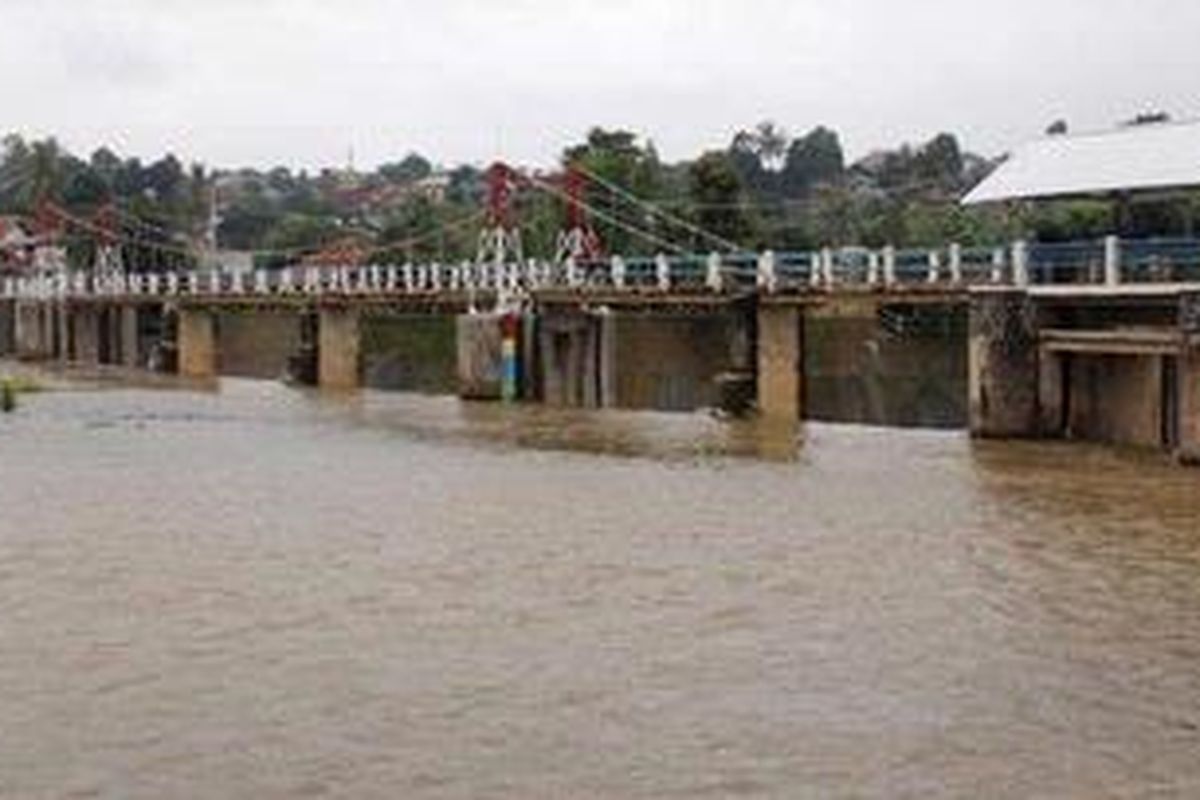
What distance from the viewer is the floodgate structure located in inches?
1714

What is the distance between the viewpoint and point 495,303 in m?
66.2

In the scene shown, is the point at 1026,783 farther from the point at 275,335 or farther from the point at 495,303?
the point at 275,335

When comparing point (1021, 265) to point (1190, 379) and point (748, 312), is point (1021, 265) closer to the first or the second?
point (1190, 379)

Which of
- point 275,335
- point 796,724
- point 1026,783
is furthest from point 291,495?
point 275,335

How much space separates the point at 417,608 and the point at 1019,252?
24419 millimetres

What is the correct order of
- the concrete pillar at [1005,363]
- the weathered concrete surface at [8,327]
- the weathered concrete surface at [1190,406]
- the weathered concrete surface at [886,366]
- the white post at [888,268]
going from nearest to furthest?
1. the weathered concrete surface at [1190,406]
2. the concrete pillar at [1005,363]
3. the white post at [888,268]
4. the weathered concrete surface at [886,366]
5. the weathered concrete surface at [8,327]

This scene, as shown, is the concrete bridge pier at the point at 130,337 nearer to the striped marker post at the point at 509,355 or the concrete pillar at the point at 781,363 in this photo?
the striped marker post at the point at 509,355

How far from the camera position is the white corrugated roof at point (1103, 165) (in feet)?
145

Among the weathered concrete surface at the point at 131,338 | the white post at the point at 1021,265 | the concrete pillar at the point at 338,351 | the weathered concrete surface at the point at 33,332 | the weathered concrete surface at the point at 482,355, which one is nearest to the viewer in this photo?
the white post at the point at 1021,265

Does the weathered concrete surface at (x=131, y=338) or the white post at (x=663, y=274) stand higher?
the white post at (x=663, y=274)

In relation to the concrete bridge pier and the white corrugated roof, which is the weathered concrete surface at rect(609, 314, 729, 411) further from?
the white corrugated roof

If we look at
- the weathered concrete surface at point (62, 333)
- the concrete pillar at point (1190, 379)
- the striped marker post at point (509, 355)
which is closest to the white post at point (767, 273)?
the striped marker post at point (509, 355)

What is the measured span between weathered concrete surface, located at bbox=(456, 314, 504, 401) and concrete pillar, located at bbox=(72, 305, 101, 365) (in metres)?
42.4

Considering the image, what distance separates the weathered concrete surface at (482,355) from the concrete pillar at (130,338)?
1431 inches
